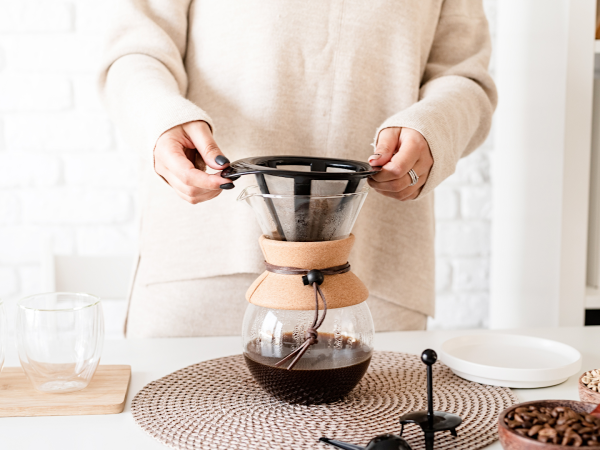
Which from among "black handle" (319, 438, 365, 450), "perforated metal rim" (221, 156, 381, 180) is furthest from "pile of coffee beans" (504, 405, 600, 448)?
"perforated metal rim" (221, 156, 381, 180)

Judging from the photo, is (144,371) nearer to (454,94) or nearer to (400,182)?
(400,182)

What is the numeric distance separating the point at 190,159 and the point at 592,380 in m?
0.52

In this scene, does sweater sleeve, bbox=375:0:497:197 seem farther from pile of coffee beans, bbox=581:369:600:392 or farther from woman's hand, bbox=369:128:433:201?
pile of coffee beans, bbox=581:369:600:392

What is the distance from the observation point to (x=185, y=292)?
0.98 metres

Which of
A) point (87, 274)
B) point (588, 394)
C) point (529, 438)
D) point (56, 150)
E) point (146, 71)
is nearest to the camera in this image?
point (529, 438)

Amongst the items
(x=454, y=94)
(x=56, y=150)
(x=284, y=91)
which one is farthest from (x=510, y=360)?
(x=56, y=150)

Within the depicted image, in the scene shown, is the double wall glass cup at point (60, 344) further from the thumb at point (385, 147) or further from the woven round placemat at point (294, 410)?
the thumb at point (385, 147)

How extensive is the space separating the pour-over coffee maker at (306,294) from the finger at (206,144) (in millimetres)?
20

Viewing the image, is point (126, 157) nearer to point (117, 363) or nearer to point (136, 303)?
point (136, 303)

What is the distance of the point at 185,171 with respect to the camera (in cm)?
70

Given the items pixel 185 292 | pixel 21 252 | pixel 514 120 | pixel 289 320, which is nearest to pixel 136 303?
pixel 185 292

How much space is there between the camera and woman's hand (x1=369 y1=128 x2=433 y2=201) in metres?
0.71

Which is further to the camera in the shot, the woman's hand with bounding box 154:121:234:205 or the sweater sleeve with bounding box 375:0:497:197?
the sweater sleeve with bounding box 375:0:497:197

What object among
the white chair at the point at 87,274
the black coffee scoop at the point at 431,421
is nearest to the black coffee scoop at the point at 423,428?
the black coffee scoop at the point at 431,421
